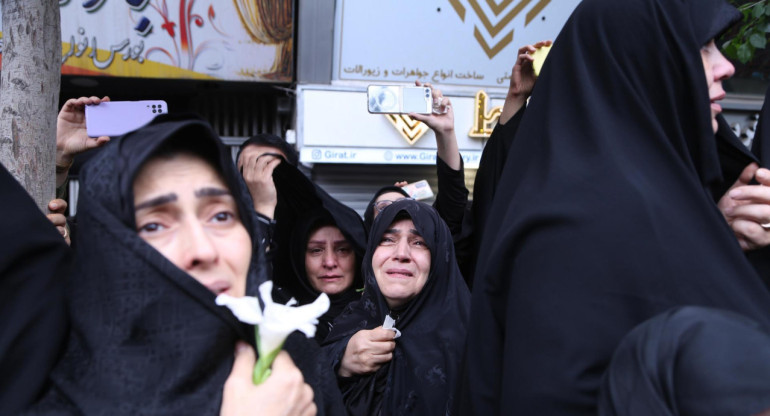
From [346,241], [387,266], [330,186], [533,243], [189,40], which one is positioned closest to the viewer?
[533,243]

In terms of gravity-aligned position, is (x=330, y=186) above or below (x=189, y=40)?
below

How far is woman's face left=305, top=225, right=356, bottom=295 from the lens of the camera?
2.77 m

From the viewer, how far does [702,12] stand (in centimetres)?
129

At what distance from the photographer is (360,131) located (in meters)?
6.97

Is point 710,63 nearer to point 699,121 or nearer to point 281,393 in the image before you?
point 699,121

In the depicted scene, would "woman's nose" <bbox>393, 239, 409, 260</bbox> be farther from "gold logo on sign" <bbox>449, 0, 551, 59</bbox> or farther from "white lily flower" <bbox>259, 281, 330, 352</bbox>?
"gold logo on sign" <bbox>449, 0, 551, 59</bbox>

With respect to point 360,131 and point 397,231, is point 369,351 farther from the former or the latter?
point 360,131

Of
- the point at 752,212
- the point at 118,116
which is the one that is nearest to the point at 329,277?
the point at 118,116

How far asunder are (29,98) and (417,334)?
4.76ft

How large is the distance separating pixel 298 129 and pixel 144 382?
19.6ft

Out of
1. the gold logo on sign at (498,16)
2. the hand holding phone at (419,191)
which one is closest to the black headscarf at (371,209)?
the hand holding phone at (419,191)

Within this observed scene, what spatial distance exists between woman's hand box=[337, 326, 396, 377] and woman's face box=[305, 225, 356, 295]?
71 cm

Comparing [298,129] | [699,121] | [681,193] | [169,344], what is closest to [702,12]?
[699,121]

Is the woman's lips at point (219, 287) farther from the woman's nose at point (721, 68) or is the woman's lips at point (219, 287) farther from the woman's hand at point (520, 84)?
the woman's hand at point (520, 84)
